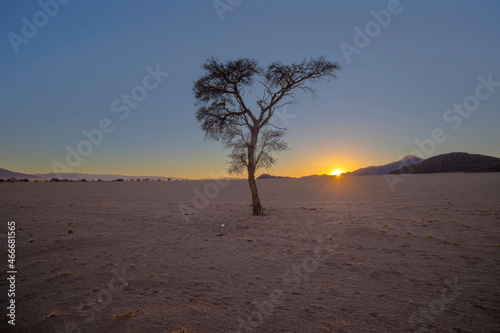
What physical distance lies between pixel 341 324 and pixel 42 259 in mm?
8610

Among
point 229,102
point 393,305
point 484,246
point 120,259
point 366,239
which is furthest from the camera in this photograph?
point 229,102

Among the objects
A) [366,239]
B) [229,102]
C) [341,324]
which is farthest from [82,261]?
[229,102]

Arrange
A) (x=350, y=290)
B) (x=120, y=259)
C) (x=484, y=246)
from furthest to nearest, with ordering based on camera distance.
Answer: (x=484, y=246) → (x=120, y=259) → (x=350, y=290)

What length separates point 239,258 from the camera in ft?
25.0

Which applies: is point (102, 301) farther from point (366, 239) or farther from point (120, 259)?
point (366, 239)
